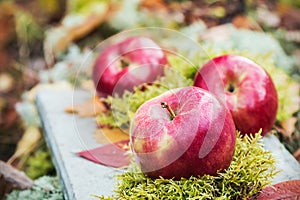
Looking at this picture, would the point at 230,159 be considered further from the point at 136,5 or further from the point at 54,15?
the point at 54,15

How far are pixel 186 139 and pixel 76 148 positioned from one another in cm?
63

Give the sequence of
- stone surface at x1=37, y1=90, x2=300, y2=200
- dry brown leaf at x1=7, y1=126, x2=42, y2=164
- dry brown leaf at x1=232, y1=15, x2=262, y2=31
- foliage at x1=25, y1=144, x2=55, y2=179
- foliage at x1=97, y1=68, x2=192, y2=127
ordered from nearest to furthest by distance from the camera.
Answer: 1. stone surface at x1=37, y1=90, x2=300, y2=200
2. foliage at x1=97, y1=68, x2=192, y2=127
3. foliage at x1=25, y1=144, x2=55, y2=179
4. dry brown leaf at x1=7, y1=126, x2=42, y2=164
5. dry brown leaf at x1=232, y1=15, x2=262, y2=31

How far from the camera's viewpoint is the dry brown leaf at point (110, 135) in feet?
6.03

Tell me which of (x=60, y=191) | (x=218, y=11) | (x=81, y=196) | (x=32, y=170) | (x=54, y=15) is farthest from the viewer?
(x=54, y=15)

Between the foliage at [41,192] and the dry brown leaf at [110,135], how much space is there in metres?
0.22

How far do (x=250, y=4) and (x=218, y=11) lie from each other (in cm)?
36

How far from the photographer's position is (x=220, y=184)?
1.33m

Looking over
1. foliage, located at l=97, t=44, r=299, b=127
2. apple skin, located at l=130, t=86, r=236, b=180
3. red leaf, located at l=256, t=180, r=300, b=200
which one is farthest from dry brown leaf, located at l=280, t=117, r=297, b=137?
apple skin, located at l=130, t=86, r=236, b=180

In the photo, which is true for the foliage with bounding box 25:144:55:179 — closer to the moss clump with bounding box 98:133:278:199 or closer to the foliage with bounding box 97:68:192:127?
the foliage with bounding box 97:68:192:127

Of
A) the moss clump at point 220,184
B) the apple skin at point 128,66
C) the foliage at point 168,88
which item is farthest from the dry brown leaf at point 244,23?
the moss clump at point 220,184

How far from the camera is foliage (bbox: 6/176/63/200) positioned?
1810mm

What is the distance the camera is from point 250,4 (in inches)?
132

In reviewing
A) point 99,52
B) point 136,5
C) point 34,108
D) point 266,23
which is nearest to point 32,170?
point 34,108

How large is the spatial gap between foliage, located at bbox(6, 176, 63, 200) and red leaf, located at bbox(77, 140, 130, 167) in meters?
0.17
